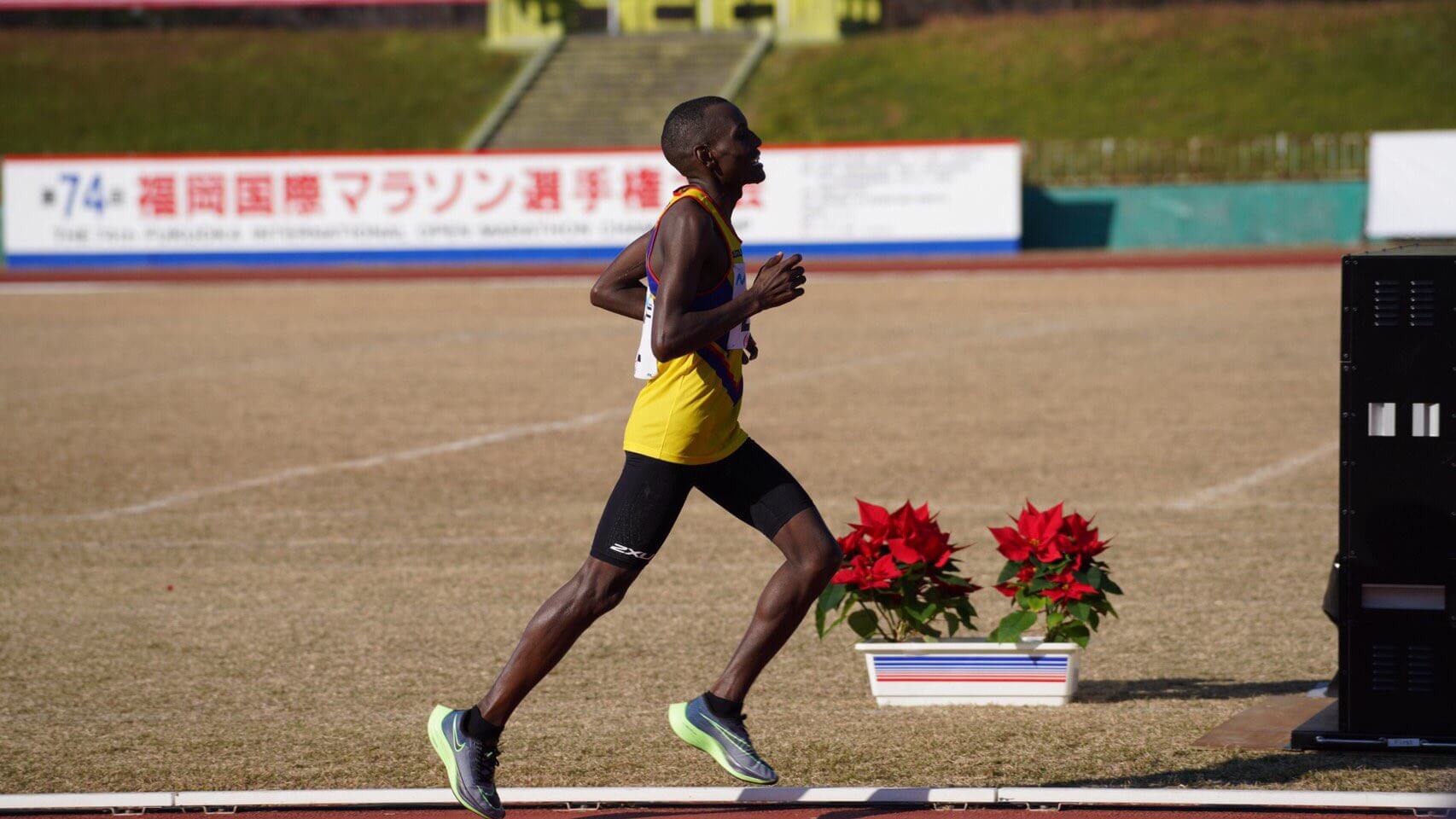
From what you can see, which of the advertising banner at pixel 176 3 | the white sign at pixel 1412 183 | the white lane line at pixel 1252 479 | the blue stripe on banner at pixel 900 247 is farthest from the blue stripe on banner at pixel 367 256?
the white lane line at pixel 1252 479

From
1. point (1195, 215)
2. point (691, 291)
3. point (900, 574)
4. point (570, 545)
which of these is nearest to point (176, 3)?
point (1195, 215)

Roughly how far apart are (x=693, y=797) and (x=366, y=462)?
26.1 feet

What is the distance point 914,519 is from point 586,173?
29.6 metres

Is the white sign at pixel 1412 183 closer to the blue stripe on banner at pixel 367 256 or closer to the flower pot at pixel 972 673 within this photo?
the blue stripe on banner at pixel 367 256

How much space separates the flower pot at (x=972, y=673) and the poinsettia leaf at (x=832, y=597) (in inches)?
6.8

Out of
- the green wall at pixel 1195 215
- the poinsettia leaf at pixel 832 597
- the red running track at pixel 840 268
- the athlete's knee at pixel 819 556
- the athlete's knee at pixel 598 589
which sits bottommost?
the poinsettia leaf at pixel 832 597

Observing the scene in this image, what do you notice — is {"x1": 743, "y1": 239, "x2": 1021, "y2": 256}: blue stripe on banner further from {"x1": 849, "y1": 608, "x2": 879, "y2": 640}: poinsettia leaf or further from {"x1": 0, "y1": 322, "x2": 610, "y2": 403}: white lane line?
{"x1": 849, "y1": 608, "x2": 879, "y2": 640}: poinsettia leaf

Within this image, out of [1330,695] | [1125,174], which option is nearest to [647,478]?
[1330,695]

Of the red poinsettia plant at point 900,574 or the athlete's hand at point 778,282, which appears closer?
the athlete's hand at point 778,282

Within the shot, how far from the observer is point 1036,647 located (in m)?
6.20

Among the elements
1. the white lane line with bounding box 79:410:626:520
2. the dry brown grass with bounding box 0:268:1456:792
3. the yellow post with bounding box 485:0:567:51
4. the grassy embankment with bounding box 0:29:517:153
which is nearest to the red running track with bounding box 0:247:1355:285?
the dry brown grass with bounding box 0:268:1456:792

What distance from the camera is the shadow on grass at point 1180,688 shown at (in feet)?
21.0

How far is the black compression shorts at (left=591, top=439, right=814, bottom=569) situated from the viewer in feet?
15.6

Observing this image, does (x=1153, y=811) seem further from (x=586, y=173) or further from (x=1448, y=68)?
(x=1448, y=68)
